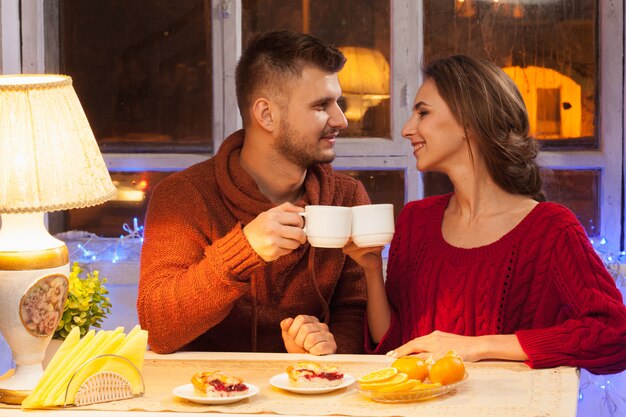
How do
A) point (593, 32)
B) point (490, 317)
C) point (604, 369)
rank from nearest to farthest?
point (604, 369)
point (490, 317)
point (593, 32)

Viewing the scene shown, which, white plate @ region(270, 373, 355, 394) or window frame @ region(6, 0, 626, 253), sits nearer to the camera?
white plate @ region(270, 373, 355, 394)

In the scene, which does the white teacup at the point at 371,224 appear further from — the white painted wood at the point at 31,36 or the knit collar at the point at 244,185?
the white painted wood at the point at 31,36

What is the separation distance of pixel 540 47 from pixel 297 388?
1975 mm

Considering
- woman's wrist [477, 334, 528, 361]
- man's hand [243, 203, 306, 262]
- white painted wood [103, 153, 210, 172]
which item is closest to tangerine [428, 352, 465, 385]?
woman's wrist [477, 334, 528, 361]

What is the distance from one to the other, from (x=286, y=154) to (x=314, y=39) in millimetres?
308

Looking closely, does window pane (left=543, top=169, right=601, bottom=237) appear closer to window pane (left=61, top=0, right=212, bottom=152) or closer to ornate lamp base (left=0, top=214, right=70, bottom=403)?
window pane (left=61, top=0, right=212, bottom=152)

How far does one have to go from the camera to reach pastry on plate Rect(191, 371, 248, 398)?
175cm

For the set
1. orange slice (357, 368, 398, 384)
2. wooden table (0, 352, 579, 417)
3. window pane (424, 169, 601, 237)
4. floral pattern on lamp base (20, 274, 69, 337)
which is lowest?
wooden table (0, 352, 579, 417)

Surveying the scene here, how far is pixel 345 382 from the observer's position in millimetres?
1828

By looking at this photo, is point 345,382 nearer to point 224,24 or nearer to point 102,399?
point 102,399

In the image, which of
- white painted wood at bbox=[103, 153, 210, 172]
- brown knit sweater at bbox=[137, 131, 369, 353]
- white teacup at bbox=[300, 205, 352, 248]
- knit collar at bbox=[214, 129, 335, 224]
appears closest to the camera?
white teacup at bbox=[300, 205, 352, 248]

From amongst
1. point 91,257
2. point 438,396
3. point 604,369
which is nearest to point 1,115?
point 438,396

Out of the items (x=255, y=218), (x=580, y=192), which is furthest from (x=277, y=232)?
(x=580, y=192)

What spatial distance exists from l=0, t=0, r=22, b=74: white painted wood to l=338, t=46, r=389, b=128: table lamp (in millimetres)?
1108
